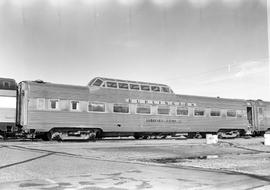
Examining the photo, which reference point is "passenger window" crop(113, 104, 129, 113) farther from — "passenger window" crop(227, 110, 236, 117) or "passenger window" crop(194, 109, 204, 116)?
"passenger window" crop(227, 110, 236, 117)

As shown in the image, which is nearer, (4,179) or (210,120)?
(4,179)

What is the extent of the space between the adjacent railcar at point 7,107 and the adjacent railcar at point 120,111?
0.68m

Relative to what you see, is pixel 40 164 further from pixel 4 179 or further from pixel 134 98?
pixel 134 98

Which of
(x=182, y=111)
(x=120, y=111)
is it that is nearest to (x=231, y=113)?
(x=182, y=111)

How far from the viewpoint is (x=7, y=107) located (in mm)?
25234

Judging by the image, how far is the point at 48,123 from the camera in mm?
23781

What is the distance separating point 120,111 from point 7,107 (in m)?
8.02

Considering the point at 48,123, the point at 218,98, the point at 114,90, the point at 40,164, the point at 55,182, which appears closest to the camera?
the point at 55,182

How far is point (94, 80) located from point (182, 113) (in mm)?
8308

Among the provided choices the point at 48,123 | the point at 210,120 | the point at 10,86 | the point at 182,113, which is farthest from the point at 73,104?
the point at 210,120

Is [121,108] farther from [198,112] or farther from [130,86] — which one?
[198,112]

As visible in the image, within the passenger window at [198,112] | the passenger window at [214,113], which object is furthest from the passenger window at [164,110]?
the passenger window at [214,113]

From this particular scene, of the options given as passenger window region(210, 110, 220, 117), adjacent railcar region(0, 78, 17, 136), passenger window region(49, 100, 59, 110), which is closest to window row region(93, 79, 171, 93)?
passenger window region(49, 100, 59, 110)

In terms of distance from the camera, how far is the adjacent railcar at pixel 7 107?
25.0 m
